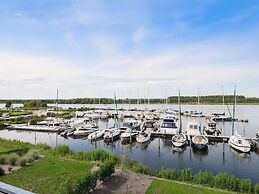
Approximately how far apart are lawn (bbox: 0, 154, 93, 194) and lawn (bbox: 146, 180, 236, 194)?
4200 millimetres

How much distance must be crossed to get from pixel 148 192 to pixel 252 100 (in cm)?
14596

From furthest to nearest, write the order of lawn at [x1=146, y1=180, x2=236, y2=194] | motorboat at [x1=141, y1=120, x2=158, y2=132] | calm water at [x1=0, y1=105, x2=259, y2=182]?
motorboat at [x1=141, y1=120, x2=158, y2=132] < calm water at [x1=0, y1=105, x2=259, y2=182] < lawn at [x1=146, y1=180, x2=236, y2=194]

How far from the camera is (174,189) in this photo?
13031 mm

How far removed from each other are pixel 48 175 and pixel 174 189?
7.64 meters

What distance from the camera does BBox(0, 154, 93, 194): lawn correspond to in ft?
41.5

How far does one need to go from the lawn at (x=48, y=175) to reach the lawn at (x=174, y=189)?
13.8ft

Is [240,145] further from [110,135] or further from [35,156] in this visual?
[35,156]

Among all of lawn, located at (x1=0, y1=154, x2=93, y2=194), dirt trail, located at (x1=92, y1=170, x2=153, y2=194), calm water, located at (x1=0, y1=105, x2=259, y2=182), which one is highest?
lawn, located at (x1=0, y1=154, x2=93, y2=194)

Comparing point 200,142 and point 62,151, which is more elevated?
point 62,151

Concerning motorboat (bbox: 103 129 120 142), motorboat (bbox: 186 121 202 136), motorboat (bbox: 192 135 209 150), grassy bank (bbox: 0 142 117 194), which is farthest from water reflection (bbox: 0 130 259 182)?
grassy bank (bbox: 0 142 117 194)

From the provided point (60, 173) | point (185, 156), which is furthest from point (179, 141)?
point (60, 173)

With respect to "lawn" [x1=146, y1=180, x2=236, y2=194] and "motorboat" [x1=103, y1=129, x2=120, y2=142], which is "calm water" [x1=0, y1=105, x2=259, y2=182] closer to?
"motorboat" [x1=103, y1=129, x2=120, y2=142]

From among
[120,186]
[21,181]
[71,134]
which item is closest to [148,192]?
[120,186]

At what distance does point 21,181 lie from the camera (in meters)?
13.6
